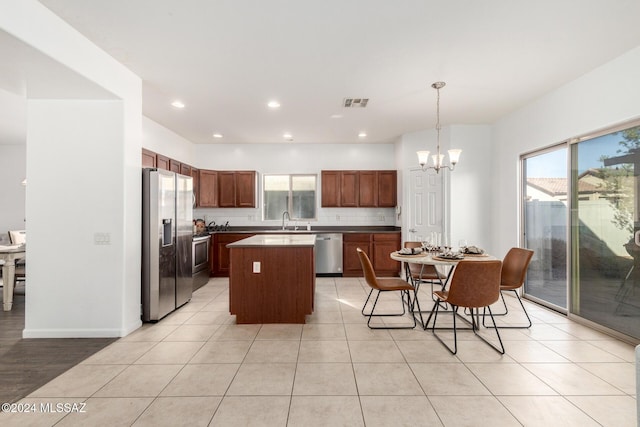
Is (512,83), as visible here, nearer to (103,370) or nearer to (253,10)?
(253,10)

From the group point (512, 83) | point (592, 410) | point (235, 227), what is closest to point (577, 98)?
point (512, 83)

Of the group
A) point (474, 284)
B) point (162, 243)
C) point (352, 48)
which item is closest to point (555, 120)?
point (474, 284)

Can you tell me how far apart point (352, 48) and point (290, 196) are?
4189 mm

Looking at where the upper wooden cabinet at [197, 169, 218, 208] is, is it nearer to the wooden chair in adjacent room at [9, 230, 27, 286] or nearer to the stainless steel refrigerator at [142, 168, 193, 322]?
the stainless steel refrigerator at [142, 168, 193, 322]

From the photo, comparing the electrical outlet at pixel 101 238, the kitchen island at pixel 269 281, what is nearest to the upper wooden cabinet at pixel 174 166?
the electrical outlet at pixel 101 238

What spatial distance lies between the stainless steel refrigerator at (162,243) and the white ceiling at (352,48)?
1.22 m

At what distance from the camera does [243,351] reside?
2.84 meters

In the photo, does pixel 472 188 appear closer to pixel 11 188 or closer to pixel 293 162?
pixel 293 162

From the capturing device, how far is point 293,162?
22.3 feet

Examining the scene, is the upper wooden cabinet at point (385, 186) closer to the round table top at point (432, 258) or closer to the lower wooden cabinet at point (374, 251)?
the lower wooden cabinet at point (374, 251)

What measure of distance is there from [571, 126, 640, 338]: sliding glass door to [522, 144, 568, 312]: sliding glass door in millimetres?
269

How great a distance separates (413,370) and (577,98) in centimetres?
354

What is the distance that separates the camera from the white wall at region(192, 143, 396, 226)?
22.1ft

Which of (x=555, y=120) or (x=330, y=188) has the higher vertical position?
(x=555, y=120)
